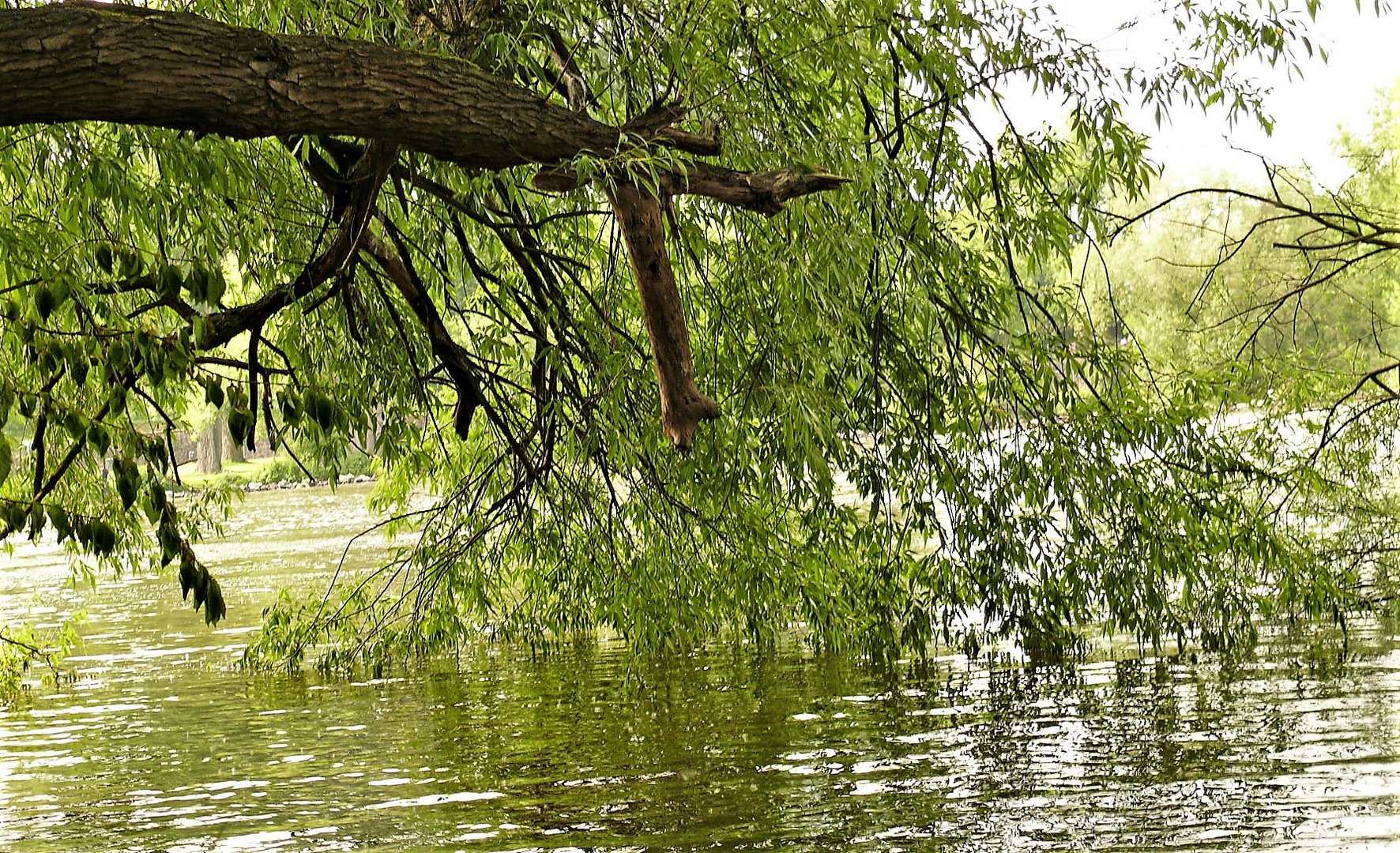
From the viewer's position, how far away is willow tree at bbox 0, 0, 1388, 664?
4805 millimetres

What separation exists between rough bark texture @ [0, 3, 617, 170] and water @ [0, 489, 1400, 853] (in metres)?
3.41

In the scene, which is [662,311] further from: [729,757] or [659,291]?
[729,757]

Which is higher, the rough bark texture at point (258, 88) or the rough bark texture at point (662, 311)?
the rough bark texture at point (258, 88)

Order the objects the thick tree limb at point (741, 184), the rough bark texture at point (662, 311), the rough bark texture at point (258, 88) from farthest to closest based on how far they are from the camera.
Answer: the rough bark texture at point (662, 311), the thick tree limb at point (741, 184), the rough bark texture at point (258, 88)

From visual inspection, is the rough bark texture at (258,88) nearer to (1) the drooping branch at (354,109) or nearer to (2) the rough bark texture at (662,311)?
(1) the drooping branch at (354,109)

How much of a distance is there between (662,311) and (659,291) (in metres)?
0.10

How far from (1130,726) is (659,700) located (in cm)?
347

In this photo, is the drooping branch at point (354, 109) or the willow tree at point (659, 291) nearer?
Result: the drooping branch at point (354, 109)

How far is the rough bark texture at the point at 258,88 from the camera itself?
3.88 m

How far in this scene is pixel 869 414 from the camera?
8.80m

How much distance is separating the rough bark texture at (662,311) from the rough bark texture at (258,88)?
0.51 metres

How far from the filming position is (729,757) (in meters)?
8.41

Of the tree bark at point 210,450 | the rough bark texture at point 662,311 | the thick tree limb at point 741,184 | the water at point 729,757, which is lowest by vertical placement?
the water at point 729,757

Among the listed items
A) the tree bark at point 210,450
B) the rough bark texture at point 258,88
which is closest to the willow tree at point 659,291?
the rough bark texture at point 258,88
